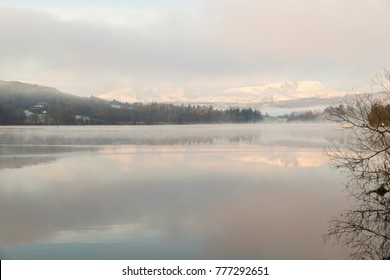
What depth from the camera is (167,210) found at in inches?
242

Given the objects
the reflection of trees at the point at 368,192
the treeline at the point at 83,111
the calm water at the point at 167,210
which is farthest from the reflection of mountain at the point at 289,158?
the treeline at the point at 83,111

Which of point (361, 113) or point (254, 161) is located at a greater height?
point (361, 113)

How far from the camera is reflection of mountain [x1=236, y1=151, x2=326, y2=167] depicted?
1164 centimetres

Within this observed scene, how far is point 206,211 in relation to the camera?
Result: 6.07 metres

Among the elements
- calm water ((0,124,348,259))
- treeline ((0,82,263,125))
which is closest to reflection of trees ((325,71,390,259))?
calm water ((0,124,348,259))

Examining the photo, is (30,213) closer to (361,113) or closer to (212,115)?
(361,113)

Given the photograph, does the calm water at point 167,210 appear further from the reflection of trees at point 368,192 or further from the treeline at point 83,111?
the treeline at point 83,111

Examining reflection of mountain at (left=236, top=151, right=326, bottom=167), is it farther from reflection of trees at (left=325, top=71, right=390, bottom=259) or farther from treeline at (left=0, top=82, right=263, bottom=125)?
treeline at (left=0, top=82, right=263, bottom=125)

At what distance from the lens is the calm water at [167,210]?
4.40 metres

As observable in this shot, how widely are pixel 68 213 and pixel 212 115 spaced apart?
44.2m

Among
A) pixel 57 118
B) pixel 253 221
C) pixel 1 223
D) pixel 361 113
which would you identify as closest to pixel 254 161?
pixel 361 113

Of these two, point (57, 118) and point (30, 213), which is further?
point (57, 118)

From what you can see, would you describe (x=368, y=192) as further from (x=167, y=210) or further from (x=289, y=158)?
(x=289, y=158)
